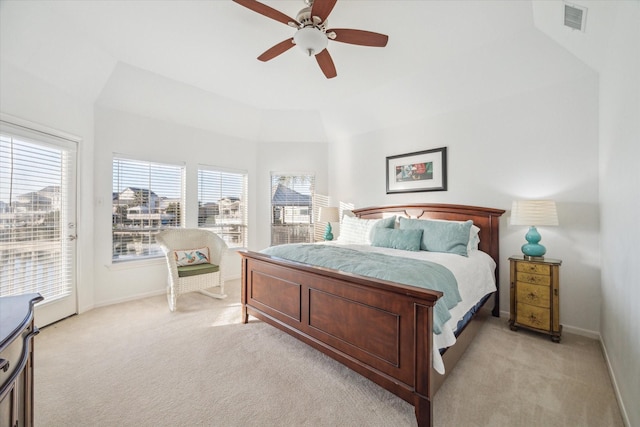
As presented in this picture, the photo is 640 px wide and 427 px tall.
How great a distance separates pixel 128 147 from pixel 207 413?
3.56m

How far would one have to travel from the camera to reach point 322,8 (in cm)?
191

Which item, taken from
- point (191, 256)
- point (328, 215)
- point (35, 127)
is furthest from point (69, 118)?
point (328, 215)

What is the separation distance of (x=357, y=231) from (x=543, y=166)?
2.20 metres

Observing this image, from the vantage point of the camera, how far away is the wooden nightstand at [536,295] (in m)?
2.54

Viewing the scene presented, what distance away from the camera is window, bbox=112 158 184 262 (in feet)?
12.2

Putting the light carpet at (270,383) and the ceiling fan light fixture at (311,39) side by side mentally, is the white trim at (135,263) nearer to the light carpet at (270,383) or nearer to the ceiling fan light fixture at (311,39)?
the light carpet at (270,383)

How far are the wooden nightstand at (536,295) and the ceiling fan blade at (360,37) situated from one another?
2466 millimetres

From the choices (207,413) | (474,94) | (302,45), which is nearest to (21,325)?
(207,413)

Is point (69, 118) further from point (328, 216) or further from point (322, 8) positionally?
point (328, 216)

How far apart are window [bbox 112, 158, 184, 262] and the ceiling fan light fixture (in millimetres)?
3019

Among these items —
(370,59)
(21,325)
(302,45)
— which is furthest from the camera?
(370,59)

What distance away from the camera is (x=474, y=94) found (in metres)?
3.32

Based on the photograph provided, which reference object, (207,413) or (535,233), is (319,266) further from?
(535,233)

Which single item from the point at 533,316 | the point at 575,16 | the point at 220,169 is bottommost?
the point at 533,316
